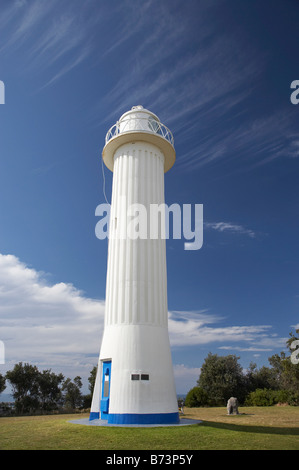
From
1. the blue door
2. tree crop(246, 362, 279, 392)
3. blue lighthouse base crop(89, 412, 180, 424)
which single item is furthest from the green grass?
tree crop(246, 362, 279, 392)

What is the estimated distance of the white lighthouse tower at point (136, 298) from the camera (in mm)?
14306

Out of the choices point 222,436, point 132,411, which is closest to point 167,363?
point 132,411

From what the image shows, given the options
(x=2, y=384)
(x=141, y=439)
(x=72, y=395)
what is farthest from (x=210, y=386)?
(x=141, y=439)

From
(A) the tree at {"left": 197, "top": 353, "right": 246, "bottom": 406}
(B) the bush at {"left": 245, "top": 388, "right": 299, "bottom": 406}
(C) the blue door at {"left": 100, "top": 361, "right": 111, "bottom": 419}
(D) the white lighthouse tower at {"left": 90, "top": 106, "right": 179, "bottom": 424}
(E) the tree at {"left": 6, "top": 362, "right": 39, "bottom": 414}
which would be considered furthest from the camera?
(A) the tree at {"left": 197, "top": 353, "right": 246, "bottom": 406}

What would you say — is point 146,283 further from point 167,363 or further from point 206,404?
point 206,404

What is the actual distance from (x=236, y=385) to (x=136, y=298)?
22.4 metres

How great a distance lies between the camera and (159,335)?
15.6 meters

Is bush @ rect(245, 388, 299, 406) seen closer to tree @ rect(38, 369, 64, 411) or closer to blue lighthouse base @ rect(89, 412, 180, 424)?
tree @ rect(38, 369, 64, 411)

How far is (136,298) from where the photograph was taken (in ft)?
51.7

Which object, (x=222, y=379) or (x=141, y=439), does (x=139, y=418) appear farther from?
(x=222, y=379)

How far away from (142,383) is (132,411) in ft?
3.69

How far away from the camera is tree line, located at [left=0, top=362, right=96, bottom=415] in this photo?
25.7 metres

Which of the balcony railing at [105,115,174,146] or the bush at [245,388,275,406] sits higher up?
the balcony railing at [105,115,174,146]
